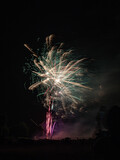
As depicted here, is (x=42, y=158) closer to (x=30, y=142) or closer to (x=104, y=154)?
(x=104, y=154)

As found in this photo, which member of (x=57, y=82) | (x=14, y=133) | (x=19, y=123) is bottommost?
(x=14, y=133)

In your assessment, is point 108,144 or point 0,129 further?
point 0,129

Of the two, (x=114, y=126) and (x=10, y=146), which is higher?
(x=114, y=126)

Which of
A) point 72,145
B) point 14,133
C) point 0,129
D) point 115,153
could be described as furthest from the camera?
point 14,133

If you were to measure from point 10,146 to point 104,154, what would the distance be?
12.3m

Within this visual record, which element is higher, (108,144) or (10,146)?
(108,144)

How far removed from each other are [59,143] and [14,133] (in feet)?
145

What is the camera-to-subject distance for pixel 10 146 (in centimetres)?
1622

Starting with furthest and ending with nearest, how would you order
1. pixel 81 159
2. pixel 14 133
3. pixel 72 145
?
pixel 14 133 < pixel 72 145 < pixel 81 159

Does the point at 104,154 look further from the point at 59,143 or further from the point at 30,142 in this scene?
the point at 30,142

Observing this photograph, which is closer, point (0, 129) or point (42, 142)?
point (42, 142)

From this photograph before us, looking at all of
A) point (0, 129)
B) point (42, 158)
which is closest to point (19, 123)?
point (0, 129)

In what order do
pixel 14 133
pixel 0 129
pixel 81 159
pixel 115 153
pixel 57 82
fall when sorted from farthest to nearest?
pixel 14 133
pixel 0 129
pixel 57 82
pixel 81 159
pixel 115 153

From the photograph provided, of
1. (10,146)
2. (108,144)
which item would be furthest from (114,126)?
(10,146)
